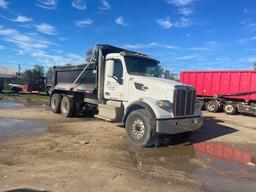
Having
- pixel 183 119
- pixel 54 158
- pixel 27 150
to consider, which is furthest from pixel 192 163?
pixel 27 150

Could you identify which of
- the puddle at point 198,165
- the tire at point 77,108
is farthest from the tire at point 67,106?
the puddle at point 198,165

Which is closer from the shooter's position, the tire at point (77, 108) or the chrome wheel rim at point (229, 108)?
the tire at point (77, 108)

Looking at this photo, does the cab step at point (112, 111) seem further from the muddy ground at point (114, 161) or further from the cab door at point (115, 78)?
the muddy ground at point (114, 161)

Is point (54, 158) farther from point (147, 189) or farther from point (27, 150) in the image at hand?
point (147, 189)

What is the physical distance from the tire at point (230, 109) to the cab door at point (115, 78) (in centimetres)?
1283

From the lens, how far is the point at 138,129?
386 inches

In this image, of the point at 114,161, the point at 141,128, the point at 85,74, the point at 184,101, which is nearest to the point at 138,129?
the point at 141,128

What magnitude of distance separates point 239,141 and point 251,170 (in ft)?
12.8

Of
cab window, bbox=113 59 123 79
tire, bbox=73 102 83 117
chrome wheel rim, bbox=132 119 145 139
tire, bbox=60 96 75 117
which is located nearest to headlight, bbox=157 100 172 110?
chrome wheel rim, bbox=132 119 145 139

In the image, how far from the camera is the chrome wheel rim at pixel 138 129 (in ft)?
31.8

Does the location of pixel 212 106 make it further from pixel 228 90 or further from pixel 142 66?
pixel 142 66

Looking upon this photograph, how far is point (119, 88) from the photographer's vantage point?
444 inches

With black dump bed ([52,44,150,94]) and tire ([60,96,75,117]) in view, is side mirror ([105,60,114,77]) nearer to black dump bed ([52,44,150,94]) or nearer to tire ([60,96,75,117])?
black dump bed ([52,44,150,94])

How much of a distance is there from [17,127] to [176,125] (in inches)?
235
